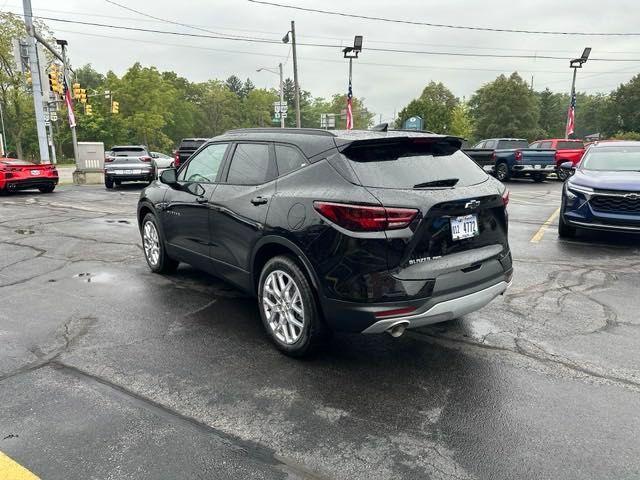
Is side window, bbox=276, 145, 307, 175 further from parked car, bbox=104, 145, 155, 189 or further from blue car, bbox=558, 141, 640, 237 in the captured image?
parked car, bbox=104, 145, 155, 189

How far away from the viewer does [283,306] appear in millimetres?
3723

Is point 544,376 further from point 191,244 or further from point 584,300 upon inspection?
point 191,244

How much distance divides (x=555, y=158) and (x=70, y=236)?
18.0 meters

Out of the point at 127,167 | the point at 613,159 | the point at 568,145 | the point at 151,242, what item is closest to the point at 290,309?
the point at 151,242

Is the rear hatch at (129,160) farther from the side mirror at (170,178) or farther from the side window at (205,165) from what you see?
the side window at (205,165)

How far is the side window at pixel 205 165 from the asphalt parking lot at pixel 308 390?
127cm

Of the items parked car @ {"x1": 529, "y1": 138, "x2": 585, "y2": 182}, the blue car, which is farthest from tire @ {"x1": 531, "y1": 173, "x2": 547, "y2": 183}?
the blue car

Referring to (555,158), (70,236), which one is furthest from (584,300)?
(555,158)

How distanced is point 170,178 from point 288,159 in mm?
2125

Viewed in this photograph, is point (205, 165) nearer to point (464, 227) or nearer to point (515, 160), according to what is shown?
point (464, 227)

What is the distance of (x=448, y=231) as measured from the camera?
3.30 meters

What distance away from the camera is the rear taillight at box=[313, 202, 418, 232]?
121 inches

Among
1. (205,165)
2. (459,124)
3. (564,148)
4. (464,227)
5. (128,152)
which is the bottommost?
(464,227)

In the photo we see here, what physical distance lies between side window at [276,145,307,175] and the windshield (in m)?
6.63
